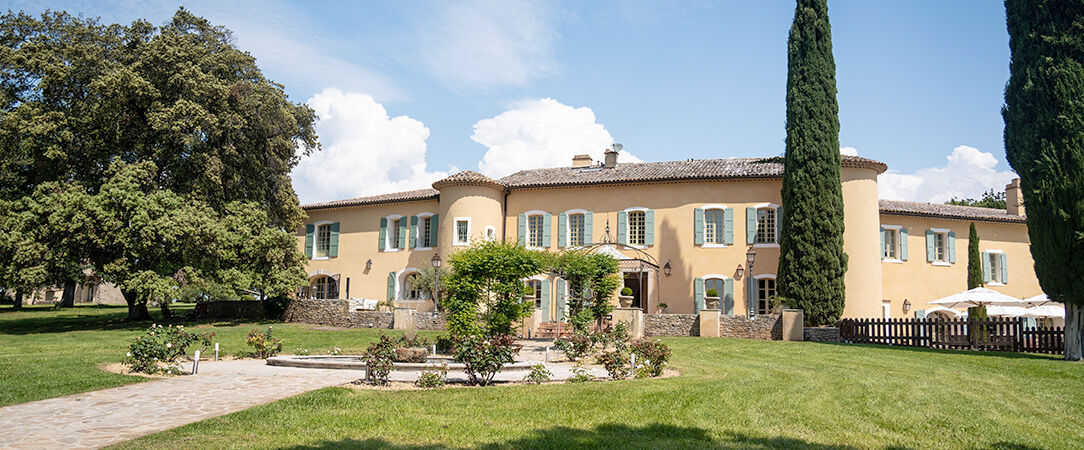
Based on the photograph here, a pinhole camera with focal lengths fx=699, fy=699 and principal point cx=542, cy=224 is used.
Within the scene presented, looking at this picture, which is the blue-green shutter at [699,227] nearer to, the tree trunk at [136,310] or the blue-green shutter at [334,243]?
the blue-green shutter at [334,243]

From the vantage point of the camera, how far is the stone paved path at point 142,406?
20.0 ft

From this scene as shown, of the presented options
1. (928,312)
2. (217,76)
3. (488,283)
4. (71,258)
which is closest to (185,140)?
(217,76)

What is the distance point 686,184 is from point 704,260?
9.46 ft

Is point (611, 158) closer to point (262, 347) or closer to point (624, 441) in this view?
point (262, 347)

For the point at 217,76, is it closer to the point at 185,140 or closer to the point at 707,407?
the point at 185,140

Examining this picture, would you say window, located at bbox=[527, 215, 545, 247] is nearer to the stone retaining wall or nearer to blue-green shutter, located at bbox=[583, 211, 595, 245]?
blue-green shutter, located at bbox=[583, 211, 595, 245]

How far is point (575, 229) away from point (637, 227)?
245 cm

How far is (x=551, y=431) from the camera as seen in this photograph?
20.7ft

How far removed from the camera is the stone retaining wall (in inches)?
802

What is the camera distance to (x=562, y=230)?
2723 centimetres

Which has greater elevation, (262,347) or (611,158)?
(611,158)

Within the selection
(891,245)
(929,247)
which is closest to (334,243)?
(891,245)

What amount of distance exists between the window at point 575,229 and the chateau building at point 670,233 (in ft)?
0.14

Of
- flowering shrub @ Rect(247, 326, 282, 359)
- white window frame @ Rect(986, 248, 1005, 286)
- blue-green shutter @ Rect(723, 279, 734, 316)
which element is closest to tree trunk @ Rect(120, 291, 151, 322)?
flowering shrub @ Rect(247, 326, 282, 359)
